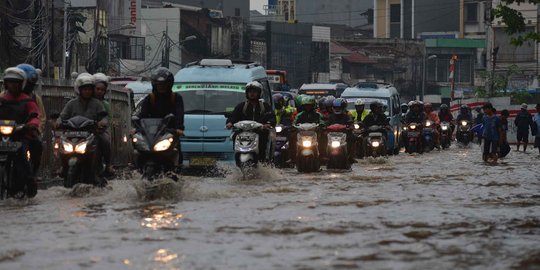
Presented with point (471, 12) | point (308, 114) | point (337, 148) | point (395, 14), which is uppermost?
point (395, 14)

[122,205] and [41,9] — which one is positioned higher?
[41,9]

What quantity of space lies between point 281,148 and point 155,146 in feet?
34.0

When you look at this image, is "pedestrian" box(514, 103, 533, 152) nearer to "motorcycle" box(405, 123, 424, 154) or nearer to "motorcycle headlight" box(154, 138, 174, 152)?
"motorcycle" box(405, 123, 424, 154)

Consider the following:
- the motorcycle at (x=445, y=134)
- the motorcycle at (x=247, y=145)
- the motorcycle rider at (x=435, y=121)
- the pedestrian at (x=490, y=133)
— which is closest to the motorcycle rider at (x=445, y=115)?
the motorcycle at (x=445, y=134)

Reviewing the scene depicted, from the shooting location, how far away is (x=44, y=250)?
9984 mm

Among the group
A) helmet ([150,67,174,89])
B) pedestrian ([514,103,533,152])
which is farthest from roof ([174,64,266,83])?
pedestrian ([514,103,533,152])

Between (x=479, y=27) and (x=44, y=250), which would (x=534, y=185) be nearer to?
(x=44, y=250)

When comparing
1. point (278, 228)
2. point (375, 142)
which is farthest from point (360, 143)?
point (278, 228)

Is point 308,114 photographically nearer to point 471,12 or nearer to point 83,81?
point 83,81

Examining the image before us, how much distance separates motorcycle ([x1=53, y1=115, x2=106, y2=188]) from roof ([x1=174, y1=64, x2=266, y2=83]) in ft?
29.9

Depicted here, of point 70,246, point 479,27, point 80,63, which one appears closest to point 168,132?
point 70,246

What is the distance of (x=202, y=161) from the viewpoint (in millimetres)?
23266

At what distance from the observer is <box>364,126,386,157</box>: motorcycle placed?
31797 millimetres

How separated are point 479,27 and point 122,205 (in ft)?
402
